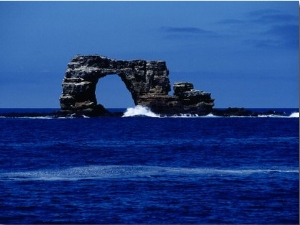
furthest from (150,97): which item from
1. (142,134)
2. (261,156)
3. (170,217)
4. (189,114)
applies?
(170,217)

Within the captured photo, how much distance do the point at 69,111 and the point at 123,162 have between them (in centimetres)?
7531

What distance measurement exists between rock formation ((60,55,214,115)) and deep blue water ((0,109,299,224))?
5956 cm

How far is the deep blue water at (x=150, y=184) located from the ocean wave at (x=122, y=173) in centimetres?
5

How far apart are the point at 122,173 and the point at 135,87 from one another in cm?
8475

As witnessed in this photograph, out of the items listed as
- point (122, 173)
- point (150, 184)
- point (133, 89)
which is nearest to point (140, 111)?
point (133, 89)

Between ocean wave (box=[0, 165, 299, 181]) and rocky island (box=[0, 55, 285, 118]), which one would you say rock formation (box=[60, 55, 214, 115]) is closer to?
rocky island (box=[0, 55, 285, 118])

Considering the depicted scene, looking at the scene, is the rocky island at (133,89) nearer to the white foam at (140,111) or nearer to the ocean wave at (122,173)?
the white foam at (140,111)

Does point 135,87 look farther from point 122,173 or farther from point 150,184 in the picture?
point 150,184

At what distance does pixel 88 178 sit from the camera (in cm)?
3481

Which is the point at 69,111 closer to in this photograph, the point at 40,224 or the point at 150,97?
the point at 150,97

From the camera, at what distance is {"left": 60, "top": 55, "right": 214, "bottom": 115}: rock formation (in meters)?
116

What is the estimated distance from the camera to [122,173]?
37.0 meters

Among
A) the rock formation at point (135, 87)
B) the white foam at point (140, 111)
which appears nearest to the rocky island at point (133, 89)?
the rock formation at point (135, 87)

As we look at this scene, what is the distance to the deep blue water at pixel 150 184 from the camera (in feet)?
84.0
